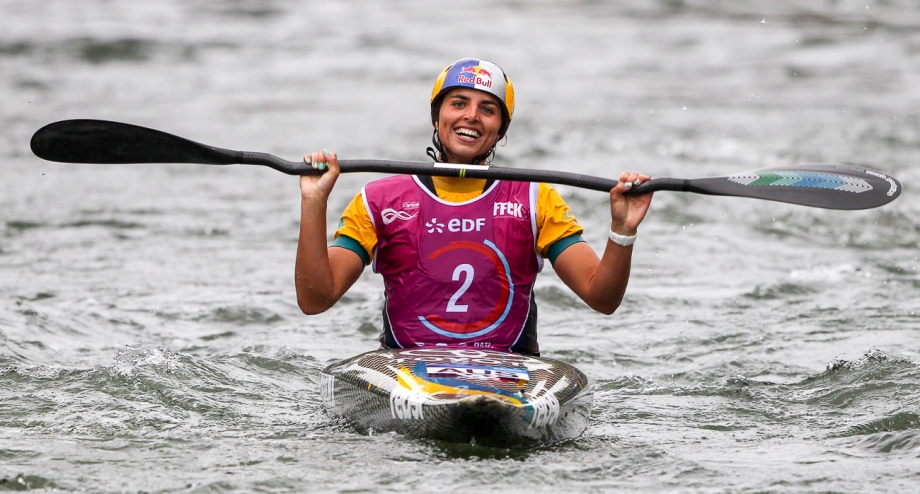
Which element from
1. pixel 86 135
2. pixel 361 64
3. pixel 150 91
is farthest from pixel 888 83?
pixel 86 135

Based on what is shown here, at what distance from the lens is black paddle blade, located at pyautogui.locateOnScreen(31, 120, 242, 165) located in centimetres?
577

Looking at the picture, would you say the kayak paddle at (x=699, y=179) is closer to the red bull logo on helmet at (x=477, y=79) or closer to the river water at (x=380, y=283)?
the red bull logo on helmet at (x=477, y=79)

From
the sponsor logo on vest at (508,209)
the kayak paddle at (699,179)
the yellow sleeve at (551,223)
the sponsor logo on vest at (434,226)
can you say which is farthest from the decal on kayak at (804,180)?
the sponsor logo on vest at (434,226)

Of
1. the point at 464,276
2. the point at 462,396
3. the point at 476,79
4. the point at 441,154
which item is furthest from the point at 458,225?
the point at 462,396

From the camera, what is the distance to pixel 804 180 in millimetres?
5836

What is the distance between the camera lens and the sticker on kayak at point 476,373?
A: 509 centimetres

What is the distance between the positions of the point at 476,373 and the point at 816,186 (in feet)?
6.22

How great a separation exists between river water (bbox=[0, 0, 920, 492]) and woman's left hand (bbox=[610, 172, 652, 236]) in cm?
94

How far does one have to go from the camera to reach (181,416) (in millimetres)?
5777

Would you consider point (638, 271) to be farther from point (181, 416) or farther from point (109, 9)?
point (109, 9)

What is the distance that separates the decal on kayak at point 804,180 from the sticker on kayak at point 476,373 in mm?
1417

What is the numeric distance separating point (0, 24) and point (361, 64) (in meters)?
7.79

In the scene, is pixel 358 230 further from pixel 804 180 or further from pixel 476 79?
pixel 804 180

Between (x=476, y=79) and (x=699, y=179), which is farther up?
(x=476, y=79)
